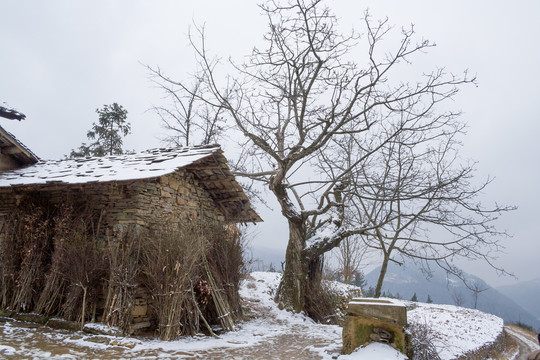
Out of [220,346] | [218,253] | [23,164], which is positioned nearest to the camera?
[220,346]

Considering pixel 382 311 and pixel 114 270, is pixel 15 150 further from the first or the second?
pixel 382 311

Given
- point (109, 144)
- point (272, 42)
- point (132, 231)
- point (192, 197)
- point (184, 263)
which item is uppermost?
point (109, 144)

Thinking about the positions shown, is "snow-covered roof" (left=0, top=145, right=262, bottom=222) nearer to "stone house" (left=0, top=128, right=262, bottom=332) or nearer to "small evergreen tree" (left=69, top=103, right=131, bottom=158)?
"stone house" (left=0, top=128, right=262, bottom=332)

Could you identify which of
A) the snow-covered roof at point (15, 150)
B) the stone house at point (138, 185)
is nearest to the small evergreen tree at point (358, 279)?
the stone house at point (138, 185)

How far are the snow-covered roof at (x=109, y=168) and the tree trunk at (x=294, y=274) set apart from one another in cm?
360

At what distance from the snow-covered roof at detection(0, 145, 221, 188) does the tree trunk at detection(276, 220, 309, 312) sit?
360cm

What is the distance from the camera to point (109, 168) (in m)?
7.14

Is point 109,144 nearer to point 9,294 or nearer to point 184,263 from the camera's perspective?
point 9,294

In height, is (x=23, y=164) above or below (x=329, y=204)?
above

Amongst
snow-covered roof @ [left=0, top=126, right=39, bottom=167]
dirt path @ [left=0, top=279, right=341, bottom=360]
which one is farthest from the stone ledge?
snow-covered roof @ [left=0, top=126, right=39, bottom=167]

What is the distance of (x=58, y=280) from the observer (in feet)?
19.4

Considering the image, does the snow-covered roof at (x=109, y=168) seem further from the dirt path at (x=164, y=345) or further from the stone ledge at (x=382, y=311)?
the stone ledge at (x=382, y=311)

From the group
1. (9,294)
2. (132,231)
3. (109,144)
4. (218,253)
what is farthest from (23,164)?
(109,144)

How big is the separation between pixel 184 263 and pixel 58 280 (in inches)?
97.7
